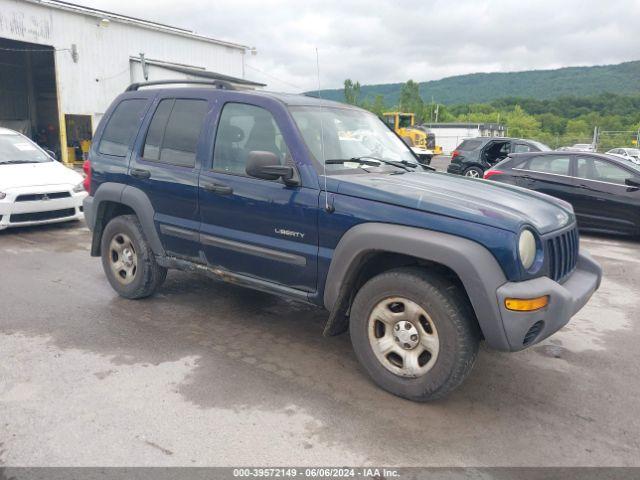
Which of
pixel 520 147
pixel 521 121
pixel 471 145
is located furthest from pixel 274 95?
pixel 521 121

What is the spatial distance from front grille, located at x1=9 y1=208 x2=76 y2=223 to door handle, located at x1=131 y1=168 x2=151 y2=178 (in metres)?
4.04

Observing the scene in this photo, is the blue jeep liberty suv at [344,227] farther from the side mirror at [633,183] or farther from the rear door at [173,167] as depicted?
the side mirror at [633,183]

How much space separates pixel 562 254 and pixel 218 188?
2.48 meters

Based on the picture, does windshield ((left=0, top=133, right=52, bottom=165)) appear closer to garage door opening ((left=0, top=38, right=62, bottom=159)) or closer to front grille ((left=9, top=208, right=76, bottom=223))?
front grille ((left=9, top=208, right=76, bottom=223))

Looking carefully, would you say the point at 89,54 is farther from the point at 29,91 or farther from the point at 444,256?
the point at 444,256

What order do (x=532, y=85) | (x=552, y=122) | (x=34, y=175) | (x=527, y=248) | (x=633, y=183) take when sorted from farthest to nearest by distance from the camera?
(x=532, y=85) < (x=552, y=122) < (x=633, y=183) < (x=34, y=175) < (x=527, y=248)

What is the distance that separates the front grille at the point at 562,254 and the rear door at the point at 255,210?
59.5 inches

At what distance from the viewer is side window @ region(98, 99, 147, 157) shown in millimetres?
4828

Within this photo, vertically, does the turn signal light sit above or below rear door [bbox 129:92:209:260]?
below

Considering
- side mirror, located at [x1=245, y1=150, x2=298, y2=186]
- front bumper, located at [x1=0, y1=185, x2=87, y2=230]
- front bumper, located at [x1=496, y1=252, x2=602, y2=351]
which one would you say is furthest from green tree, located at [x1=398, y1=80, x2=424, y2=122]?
front bumper, located at [x1=496, y1=252, x2=602, y2=351]

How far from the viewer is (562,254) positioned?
3455 millimetres

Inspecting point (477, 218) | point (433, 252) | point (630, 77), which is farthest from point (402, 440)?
point (630, 77)

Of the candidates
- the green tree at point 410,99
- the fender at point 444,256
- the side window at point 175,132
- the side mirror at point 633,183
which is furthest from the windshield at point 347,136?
the green tree at point 410,99

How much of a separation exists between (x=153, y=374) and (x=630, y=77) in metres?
114
